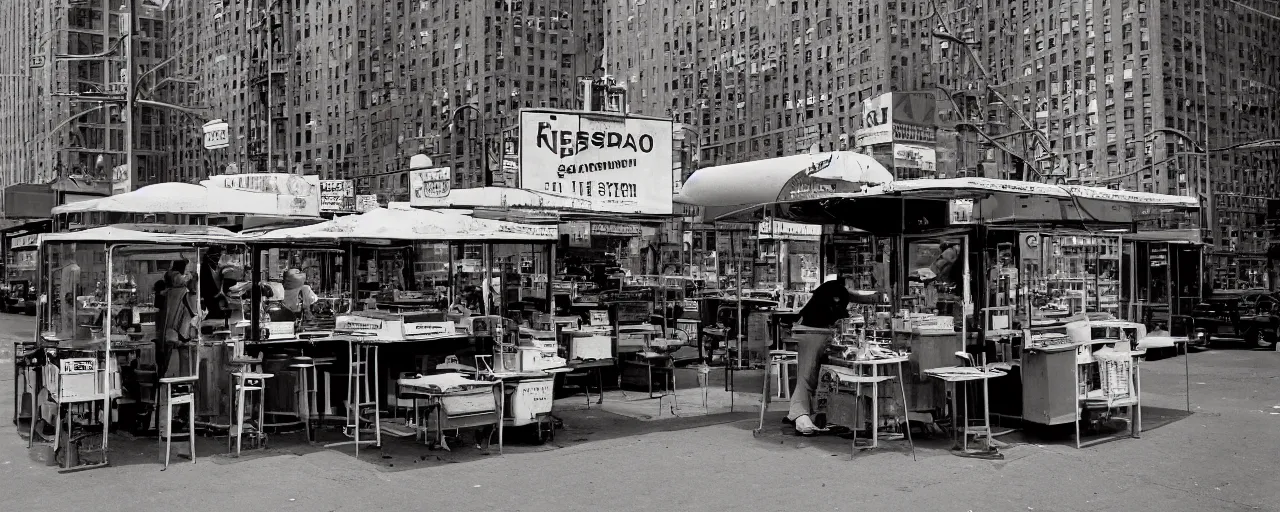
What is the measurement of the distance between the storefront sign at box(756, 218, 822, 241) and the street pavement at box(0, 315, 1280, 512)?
368 inches

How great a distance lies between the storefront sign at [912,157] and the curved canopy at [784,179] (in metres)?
2.13

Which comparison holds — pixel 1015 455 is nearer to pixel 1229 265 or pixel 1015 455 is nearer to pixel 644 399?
pixel 644 399

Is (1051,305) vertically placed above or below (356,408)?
above

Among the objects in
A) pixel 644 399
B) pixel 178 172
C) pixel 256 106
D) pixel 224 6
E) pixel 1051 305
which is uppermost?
pixel 224 6

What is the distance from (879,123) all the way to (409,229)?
9488 mm

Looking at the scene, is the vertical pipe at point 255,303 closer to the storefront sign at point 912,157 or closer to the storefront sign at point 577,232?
the storefront sign at point 577,232

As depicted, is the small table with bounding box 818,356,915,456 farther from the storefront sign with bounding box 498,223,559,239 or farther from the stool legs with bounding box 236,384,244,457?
the stool legs with bounding box 236,384,244,457

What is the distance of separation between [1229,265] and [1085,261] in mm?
36624

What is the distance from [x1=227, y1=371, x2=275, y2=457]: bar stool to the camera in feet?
31.8

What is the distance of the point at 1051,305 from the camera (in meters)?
13.2

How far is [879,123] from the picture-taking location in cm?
1733

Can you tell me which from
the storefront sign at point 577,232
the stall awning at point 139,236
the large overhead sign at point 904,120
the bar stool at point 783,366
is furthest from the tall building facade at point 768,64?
the stall awning at point 139,236

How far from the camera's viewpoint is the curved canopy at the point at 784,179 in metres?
11.7

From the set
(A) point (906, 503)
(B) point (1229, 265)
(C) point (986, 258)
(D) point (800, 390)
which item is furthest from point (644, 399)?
(B) point (1229, 265)
